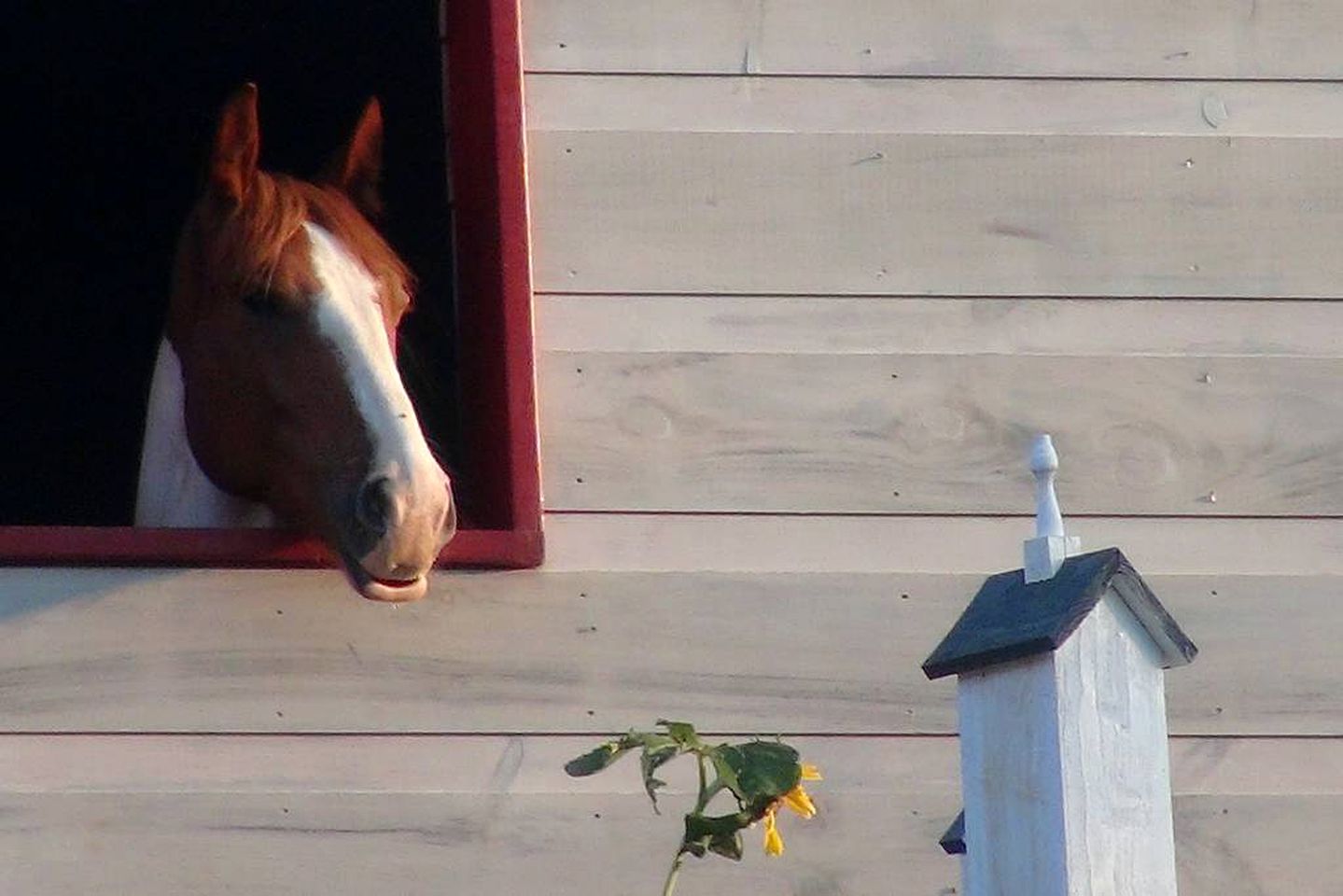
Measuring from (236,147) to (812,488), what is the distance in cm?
61

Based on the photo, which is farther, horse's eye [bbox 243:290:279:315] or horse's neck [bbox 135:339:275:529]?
horse's neck [bbox 135:339:275:529]

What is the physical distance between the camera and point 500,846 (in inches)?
84.7

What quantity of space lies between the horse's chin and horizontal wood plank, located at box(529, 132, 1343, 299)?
327 millimetres

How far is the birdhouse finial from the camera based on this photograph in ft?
4.89

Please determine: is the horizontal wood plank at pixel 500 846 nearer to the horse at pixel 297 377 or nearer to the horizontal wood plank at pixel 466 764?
the horizontal wood plank at pixel 466 764

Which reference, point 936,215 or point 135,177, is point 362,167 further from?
point 135,177

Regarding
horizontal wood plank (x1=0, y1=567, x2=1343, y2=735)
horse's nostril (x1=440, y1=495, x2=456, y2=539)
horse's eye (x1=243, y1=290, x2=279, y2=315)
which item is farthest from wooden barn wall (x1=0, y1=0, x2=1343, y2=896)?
horse's eye (x1=243, y1=290, x2=279, y2=315)

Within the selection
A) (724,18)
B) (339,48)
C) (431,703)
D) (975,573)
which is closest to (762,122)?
(724,18)

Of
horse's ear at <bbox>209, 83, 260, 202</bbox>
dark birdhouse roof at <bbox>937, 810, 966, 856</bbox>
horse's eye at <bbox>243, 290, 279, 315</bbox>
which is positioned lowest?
dark birdhouse roof at <bbox>937, 810, 966, 856</bbox>

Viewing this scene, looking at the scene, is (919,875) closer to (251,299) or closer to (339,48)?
(251,299)

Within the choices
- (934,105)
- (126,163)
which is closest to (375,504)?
(934,105)

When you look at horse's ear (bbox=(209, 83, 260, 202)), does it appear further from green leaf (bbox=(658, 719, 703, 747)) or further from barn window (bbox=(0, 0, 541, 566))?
green leaf (bbox=(658, 719, 703, 747))

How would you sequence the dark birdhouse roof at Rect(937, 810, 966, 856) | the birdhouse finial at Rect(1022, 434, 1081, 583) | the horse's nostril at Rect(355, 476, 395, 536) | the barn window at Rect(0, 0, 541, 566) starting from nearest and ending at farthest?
the birdhouse finial at Rect(1022, 434, 1081, 583) < the dark birdhouse roof at Rect(937, 810, 966, 856) < the horse's nostril at Rect(355, 476, 395, 536) < the barn window at Rect(0, 0, 541, 566)

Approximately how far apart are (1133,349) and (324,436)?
74cm
